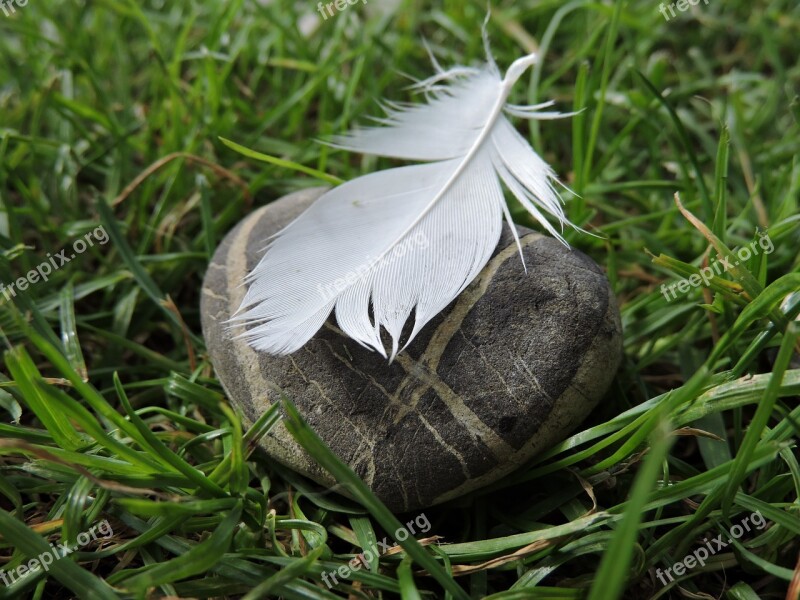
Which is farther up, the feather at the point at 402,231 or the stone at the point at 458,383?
the feather at the point at 402,231

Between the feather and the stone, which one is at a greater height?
the feather

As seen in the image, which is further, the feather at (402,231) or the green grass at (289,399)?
the feather at (402,231)

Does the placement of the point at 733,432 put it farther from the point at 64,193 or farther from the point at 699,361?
the point at 64,193

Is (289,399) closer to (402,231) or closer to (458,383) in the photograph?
(458,383)

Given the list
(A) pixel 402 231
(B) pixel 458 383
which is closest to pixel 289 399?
(B) pixel 458 383
